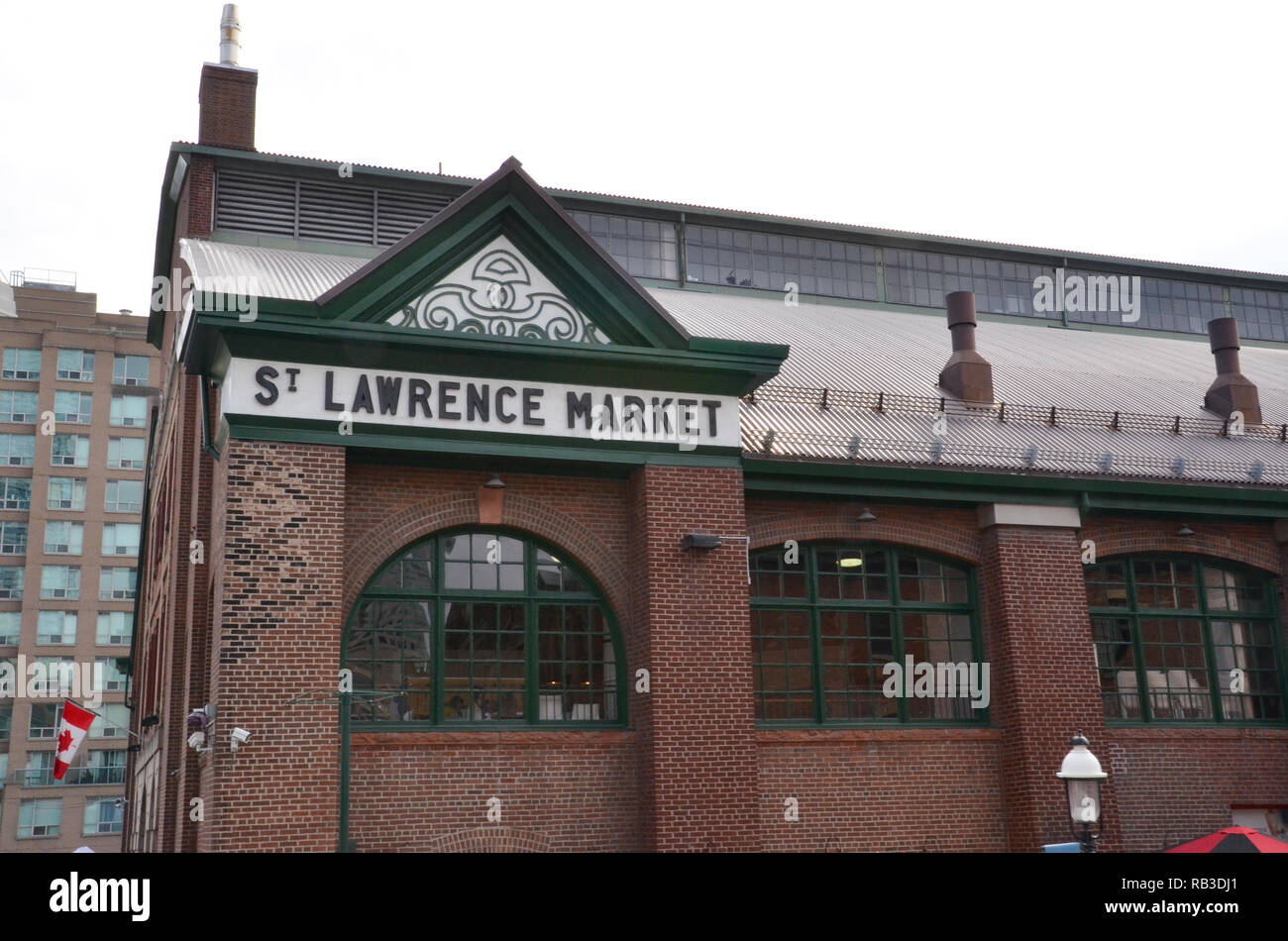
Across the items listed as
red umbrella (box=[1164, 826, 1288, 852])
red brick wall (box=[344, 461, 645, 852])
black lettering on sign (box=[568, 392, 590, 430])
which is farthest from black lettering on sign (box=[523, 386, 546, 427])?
red umbrella (box=[1164, 826, 1288, 852])

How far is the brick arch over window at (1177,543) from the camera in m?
20.0

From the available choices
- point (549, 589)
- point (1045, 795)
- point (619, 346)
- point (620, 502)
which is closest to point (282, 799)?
point (549, 589)

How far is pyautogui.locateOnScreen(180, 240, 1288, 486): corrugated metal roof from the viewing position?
63.6ft

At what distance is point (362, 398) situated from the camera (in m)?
15.8

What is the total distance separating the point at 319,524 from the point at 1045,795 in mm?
10205

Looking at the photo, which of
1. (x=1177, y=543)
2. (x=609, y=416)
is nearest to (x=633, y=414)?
(x=609, y=416)

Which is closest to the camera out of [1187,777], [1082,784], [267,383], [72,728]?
[1082,784]

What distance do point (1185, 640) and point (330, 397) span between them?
13.2 metres

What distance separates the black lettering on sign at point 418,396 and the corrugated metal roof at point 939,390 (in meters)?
2.49

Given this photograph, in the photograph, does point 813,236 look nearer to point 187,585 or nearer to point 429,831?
point 187,585

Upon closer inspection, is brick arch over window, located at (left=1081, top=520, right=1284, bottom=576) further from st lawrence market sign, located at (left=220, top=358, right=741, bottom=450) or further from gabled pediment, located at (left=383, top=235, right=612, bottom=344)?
gabled pediment, located at (left=383, top=235, right=612, bottom=344)

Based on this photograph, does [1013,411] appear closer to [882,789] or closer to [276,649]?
[882,789]

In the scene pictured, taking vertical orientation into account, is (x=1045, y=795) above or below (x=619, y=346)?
below

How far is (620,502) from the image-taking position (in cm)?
1728
